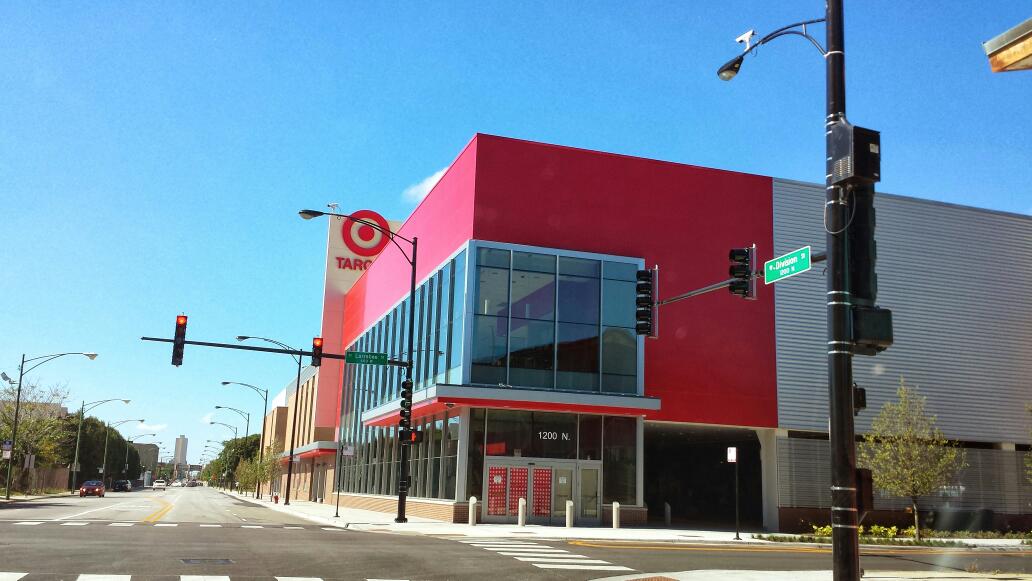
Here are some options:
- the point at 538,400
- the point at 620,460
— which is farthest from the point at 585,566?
the point at 620,460

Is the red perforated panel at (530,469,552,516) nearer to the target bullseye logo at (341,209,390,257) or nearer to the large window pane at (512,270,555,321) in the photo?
the large window pane at (512,270,555,321)

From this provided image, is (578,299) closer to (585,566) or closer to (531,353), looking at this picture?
A: (531,353)

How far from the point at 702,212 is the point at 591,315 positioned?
7079mm

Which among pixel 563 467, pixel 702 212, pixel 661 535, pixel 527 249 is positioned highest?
pixel 702 212

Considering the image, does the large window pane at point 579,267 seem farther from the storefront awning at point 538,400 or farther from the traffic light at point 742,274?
the traffic light at point 742,274

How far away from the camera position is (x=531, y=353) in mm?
33125

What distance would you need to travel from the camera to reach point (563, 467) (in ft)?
108

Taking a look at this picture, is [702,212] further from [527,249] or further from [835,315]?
[835,315]

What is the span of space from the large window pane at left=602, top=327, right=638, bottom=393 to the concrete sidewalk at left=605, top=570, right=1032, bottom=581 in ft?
55.9

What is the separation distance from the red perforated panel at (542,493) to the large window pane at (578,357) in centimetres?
338

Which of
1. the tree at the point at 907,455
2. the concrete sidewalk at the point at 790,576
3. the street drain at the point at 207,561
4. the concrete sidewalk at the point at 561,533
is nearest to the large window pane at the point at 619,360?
the concrete sidewalk at the point at 561,533

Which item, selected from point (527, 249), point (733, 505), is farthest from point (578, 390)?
point (733, 505)

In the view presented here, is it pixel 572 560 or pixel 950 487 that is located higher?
pixel 950 487

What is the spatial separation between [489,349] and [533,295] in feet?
8.95
